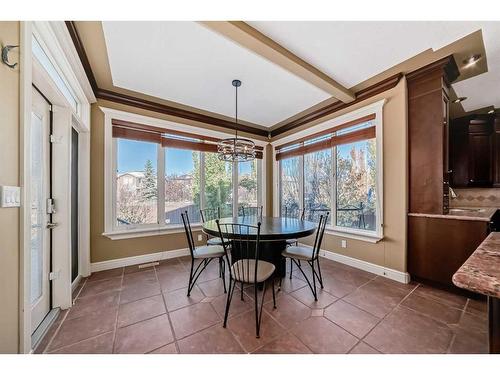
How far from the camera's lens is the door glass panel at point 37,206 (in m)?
1.70

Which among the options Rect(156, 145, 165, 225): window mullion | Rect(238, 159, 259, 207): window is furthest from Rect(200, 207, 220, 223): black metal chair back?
Rect(156, 145, 165, 225): window mullion

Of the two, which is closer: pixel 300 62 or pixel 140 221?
pixel 300 62

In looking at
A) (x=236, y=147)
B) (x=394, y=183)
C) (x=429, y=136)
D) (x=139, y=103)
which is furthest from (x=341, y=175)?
(x=139, y=103)

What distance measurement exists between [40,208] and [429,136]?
162 inches

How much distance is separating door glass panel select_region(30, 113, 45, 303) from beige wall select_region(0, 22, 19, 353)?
2.37ft

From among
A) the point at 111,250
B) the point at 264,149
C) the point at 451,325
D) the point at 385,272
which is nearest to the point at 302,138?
the point at 264,149

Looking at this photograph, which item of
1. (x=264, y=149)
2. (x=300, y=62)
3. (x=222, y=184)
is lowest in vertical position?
(x=222, y=184)

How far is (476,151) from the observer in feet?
11.1

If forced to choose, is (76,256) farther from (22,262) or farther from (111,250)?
(22,262)

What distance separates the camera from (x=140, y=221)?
3.28m

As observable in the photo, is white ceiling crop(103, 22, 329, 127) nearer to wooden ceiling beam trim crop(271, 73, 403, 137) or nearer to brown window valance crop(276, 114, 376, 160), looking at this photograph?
wooden ceiling beam trim crop(271, 73, 403, 137)

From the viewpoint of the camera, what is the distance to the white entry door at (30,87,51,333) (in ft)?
→ 5.57

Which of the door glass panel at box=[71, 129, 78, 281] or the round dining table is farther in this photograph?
the door glass panel at box=[71, 129, 78, 281]

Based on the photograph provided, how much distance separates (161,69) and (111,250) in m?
2.57
